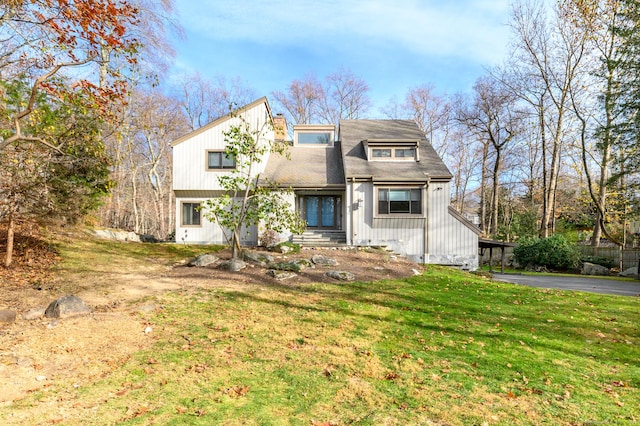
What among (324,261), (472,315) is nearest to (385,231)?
(324,261)

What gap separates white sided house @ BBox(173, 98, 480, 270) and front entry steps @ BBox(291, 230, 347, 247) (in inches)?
2.0

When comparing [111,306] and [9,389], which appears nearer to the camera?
[9,389]

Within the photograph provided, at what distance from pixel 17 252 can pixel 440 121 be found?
3373 centimetres

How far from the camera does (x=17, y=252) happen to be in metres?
10.5

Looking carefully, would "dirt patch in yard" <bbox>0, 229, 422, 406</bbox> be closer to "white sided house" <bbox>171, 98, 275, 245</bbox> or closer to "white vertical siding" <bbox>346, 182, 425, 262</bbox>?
"white vertical siding" <bbox>346, 182, 425, 262</bbox>

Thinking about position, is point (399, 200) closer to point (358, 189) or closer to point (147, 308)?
point (358, 189)

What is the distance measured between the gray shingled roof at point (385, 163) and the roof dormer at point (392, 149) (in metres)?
0.36

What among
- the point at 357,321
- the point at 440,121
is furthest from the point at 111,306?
the point at 440,121

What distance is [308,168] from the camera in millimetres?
19391

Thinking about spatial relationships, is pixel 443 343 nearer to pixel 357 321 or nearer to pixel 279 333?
pixel 357 321

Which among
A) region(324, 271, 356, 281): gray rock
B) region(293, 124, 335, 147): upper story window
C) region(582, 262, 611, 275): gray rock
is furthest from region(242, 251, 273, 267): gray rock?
region(582, 262, 611, 275): gray rock

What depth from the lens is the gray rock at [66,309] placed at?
231 inches

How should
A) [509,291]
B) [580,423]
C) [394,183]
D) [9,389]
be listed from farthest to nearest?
[394,183] < [509,291] < [9,389] < [580,423]

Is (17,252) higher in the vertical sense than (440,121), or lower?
lower
